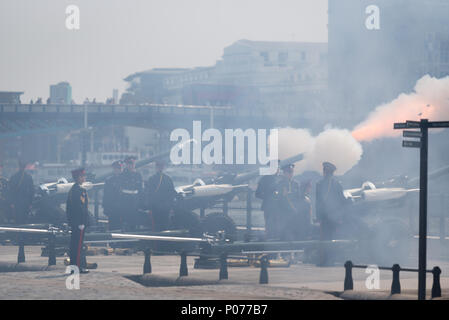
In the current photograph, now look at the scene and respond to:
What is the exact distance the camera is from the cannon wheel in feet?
62.5

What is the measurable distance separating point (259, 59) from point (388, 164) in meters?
71.4

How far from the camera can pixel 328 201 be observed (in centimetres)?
1739

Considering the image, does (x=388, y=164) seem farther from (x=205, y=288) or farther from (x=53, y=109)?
(x=205, y=288)

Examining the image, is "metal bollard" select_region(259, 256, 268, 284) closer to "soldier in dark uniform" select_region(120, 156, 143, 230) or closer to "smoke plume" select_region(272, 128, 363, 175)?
"smoke plume" select_region(272, 128, 363, 175)

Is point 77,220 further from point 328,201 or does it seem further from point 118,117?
point 118,117

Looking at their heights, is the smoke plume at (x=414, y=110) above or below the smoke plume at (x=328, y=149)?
above

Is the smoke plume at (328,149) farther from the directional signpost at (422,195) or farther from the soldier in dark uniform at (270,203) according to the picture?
the directional signpost at (422,195)

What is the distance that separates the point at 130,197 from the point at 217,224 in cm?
195

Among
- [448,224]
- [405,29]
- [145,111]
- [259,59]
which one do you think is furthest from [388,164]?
[259,59]

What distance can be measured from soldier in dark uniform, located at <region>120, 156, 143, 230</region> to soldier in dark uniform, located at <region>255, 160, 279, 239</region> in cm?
301

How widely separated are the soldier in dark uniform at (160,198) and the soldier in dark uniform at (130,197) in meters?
0.35

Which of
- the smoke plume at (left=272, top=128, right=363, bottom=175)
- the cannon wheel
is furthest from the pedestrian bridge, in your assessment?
the cannon wheel

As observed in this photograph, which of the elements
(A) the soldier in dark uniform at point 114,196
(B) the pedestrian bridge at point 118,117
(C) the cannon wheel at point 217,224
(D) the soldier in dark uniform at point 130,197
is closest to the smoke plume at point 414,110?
(C) the cannon wheel at point 217,224

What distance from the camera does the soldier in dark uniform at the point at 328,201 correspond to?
683 inches
